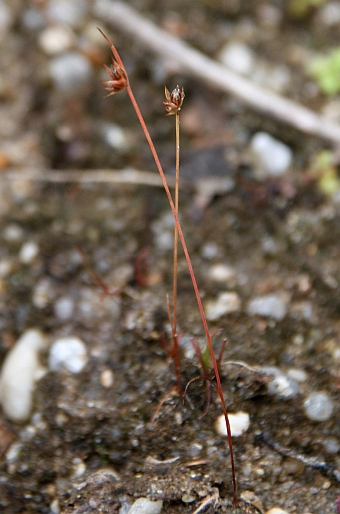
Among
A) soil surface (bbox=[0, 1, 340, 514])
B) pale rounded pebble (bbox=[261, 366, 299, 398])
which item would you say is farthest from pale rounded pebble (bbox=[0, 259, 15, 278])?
pale rounded pebble (bbox=[261, 366, 299, 398])

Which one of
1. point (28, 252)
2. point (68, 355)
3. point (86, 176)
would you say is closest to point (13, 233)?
point (28, 252)

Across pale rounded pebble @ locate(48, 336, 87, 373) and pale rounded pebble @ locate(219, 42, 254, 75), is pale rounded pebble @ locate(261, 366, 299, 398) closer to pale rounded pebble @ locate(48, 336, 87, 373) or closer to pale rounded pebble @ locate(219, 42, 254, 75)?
pale rounded pebble @ locate(48, 336, 87, 373)

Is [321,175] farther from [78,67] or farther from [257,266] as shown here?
[78,67]

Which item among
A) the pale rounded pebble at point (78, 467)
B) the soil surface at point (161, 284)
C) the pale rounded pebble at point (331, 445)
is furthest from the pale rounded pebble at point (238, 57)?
the pale rounded pebble at point (78, 467)

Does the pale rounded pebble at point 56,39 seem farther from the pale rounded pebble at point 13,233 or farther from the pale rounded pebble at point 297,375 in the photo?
the pale rounded pebble at point 297,375

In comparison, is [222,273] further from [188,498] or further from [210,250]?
[188,498]

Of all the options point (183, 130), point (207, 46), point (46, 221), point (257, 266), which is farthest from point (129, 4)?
point (257, 266)
